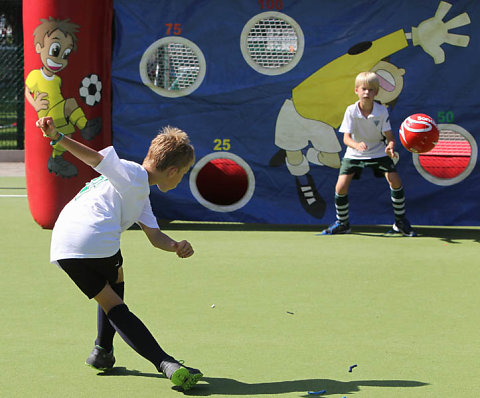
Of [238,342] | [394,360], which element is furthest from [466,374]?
[238,342]

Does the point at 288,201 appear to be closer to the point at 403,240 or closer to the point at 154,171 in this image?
the point at 403,240

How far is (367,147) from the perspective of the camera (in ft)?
27.7

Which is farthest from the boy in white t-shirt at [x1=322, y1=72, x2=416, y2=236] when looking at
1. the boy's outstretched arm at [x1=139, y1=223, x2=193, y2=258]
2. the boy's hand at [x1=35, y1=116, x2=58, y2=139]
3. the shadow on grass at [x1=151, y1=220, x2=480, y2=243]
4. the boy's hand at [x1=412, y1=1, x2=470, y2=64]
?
the boy's hand at [x1=35, y1=116, x2=58, y2=139]

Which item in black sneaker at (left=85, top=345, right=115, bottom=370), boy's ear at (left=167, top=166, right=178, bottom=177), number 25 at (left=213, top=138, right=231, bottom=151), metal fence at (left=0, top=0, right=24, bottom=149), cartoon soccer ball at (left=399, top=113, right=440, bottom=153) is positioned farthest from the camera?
metal fence at (left=0, top=0, right=24, bottom=149)

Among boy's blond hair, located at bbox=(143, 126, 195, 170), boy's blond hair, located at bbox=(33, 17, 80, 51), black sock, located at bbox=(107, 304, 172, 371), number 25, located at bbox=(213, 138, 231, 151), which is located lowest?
black sock, located at bbox=(107, 304, 172, 371)

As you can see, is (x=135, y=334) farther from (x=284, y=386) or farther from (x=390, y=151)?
(x=390, y=151)

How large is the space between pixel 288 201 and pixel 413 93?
1.62m

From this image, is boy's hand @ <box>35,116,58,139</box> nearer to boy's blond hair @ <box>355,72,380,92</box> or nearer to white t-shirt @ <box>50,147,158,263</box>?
white t-shirt @ <box>50,147,158,263</box>

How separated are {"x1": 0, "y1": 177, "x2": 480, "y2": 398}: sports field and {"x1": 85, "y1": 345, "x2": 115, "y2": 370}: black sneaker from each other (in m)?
0.05

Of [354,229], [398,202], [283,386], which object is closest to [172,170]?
[283,386]

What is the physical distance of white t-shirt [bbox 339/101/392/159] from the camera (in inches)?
330

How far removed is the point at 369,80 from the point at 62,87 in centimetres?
287

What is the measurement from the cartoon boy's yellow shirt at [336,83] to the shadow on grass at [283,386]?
4.95 m

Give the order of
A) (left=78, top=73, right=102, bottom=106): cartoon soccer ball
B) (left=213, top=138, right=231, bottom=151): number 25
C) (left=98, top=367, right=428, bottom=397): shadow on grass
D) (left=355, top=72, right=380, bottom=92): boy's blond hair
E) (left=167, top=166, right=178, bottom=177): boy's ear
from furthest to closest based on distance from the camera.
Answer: (left=213, top=138, right=231, bottom=151): number 25
(left=78, top=73, right=102, bottom=106): cartoon soccer ball
(left=355, top=72, right=380, bottom=92): boy's blond hair
(left=167, top=166, right=178, bottom=177): boy's ear
(left=98, top=367, right=428, bottom=397): shadow on grass
